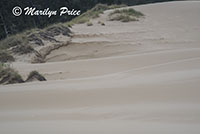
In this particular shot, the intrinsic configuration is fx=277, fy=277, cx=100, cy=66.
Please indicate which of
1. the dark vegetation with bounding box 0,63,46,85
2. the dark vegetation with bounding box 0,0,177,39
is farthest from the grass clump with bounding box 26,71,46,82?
the dark vegetation with bounding box 0,0,177,39

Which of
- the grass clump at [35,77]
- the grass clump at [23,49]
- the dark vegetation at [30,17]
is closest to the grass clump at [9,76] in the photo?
the grass clump at [35,77]

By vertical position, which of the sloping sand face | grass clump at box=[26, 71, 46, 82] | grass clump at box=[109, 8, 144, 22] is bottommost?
grass clump at box=[26, 71, 46, 82]

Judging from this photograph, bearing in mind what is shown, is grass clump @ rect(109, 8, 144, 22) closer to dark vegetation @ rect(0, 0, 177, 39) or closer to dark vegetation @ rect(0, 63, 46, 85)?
dark vegetation @ rect(0, 63, 46, 85)

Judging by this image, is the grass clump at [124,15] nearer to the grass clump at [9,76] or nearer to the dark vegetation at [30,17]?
the grass clump at [9,76]

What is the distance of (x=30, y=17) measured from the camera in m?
29.0

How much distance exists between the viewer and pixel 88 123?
2.76 metres

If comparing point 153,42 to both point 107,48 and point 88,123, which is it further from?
point 88,123

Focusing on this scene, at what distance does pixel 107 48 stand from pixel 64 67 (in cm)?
302

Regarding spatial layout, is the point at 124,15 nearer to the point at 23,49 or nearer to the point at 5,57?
the point at 23,49

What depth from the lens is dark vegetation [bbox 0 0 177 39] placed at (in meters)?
25.2

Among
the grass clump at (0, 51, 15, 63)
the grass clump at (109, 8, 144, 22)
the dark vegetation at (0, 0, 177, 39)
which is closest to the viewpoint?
the grass clump at (0, 51, 15, 63)

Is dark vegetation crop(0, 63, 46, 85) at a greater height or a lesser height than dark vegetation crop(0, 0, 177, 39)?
lesser

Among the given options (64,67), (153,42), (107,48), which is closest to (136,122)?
(64,67)

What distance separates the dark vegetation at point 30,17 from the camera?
82.6ft
